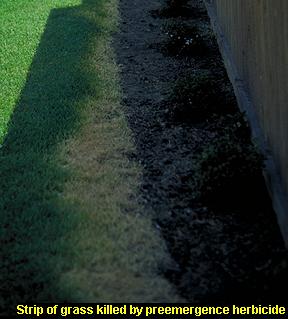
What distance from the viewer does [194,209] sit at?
4.66 m

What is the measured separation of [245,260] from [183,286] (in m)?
0.52

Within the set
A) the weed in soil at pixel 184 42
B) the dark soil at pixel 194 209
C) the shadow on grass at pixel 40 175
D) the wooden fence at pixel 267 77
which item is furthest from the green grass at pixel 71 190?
the wooden fence at pixel 267 77

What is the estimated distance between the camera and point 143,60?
8148 mm

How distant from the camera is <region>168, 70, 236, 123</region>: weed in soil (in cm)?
626

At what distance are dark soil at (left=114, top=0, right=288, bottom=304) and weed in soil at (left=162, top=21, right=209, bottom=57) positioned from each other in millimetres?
286

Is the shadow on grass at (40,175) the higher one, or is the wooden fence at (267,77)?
the wooden fence at (267,77)

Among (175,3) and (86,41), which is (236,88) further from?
(175,3)

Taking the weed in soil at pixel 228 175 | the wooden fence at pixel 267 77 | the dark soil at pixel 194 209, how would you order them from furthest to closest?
the weed in soil at pixel 228 175, the wooden fence at pixel 267 77, the dark soil at pixel 194 209

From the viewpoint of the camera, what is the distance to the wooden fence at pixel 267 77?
424 centimetres

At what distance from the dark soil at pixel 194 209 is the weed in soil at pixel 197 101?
0.02m

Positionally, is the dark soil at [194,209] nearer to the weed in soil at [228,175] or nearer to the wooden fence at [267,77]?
the weed in soil at [228,175]

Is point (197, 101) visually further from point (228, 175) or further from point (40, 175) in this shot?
point (40, 175)

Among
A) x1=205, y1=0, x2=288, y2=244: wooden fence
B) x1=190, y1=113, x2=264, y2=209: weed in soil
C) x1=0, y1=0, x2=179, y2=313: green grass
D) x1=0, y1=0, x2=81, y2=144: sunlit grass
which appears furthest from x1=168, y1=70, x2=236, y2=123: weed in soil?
x1=0, y1=0, x2=81, y2=144: sunlit grass

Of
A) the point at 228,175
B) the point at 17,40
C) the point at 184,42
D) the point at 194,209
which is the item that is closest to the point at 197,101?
the point at 228,175
